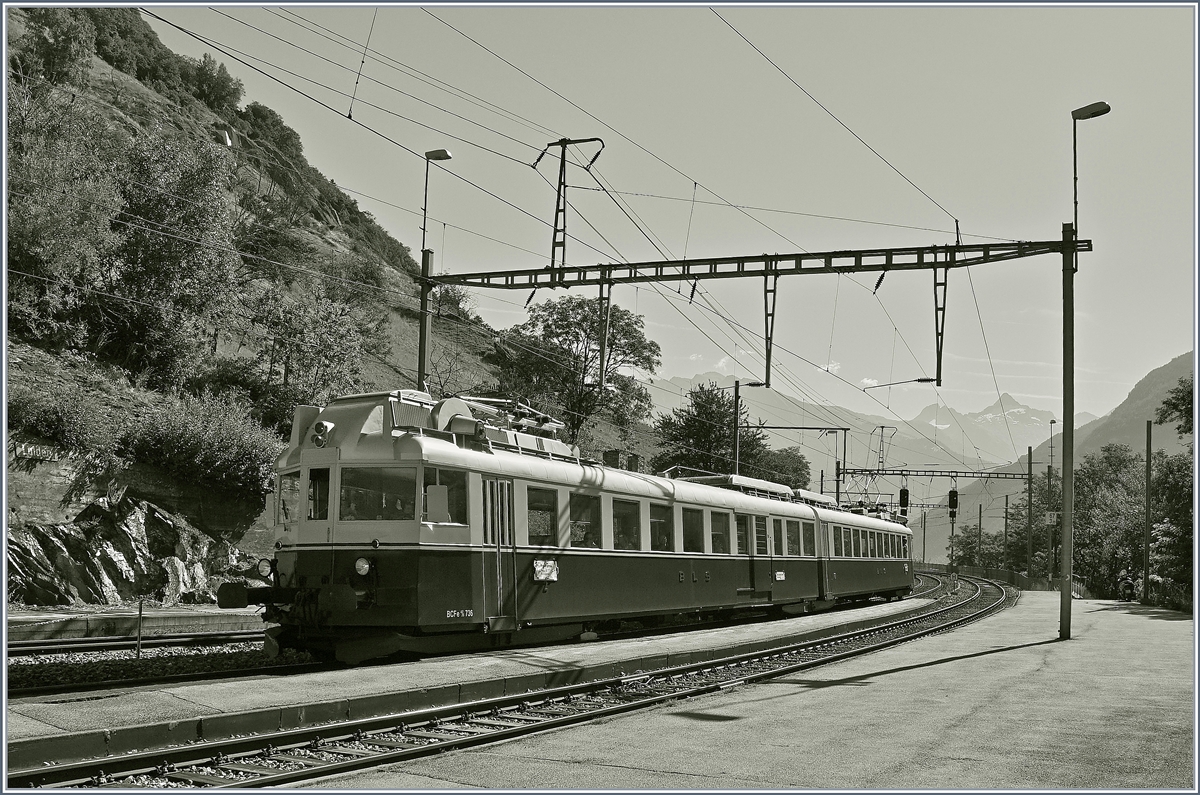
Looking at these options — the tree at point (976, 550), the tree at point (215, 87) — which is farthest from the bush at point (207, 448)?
the tree at point (976, 550)

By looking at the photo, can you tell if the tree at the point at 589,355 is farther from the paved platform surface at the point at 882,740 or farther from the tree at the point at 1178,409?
the paved platform surface at the point at 882,740

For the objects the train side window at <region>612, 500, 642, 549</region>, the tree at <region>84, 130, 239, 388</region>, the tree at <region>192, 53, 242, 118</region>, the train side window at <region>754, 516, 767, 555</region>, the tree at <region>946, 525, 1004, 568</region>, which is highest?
the tree at <region>192, 53, 242, 118</region>

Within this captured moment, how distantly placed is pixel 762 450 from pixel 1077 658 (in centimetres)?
5144

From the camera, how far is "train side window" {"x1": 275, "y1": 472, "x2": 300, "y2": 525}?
14.5m

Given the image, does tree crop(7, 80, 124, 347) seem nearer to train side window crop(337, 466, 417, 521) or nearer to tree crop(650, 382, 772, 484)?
train side window crop(337, 466, 417, 521)

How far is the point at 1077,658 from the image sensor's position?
17453mm

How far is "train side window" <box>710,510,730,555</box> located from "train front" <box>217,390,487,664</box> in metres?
8.35

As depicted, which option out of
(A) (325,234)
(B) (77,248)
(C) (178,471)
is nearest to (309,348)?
(B) (77,248)

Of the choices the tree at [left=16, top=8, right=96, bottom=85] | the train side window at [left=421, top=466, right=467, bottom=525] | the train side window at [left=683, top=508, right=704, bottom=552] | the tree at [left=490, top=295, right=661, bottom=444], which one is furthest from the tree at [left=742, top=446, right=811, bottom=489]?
the train side window at [left=421, top=466, right=467, bottom=525]

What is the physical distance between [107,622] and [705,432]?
45100 mm

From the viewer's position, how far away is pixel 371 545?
1358cm

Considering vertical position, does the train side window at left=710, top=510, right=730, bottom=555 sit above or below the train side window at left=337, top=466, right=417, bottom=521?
below

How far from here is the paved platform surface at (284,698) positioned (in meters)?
8.00

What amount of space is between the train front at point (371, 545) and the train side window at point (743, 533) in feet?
32.1
